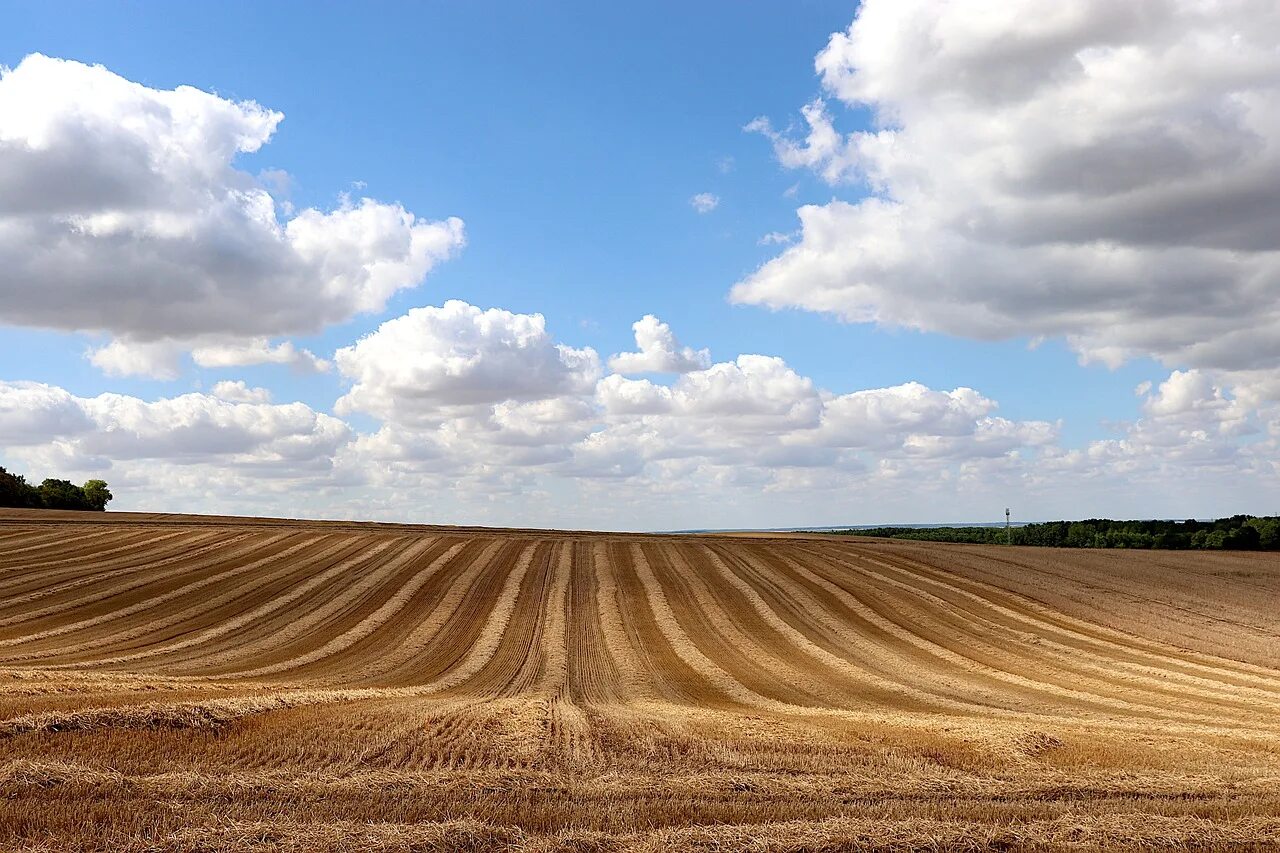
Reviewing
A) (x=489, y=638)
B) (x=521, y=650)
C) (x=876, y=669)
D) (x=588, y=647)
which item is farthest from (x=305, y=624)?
(x=876, y=669)

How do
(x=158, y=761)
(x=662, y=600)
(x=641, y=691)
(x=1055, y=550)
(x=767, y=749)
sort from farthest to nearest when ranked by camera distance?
1. (x=1055, y=550)
2. (x=662, y=600)
3. (x=641, y=691)
4. (x=767, y=749)
5. (x=158, y=761)

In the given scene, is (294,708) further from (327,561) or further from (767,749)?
(327,561)

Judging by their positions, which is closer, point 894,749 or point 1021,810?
point 1021,810

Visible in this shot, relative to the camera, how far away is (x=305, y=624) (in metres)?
33.3

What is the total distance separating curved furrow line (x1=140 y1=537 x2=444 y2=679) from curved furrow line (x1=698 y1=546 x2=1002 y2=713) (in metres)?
16.1

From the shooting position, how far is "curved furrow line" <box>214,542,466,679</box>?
82.3 ft

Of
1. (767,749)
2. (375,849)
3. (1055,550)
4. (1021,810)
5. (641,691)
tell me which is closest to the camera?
(375,849)

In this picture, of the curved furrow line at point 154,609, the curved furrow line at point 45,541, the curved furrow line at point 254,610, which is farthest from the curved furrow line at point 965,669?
the curved furrow line at point 45,541

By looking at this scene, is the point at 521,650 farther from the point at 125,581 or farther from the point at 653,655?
the point at 125,581

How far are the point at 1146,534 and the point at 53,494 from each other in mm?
118011

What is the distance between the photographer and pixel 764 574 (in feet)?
156

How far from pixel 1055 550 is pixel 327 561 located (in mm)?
48256

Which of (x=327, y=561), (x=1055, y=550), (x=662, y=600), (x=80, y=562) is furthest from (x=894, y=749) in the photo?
(x=1055, y=550)

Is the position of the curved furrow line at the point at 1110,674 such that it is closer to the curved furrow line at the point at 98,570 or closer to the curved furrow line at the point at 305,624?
the curved furrow line at the point at 305,624
